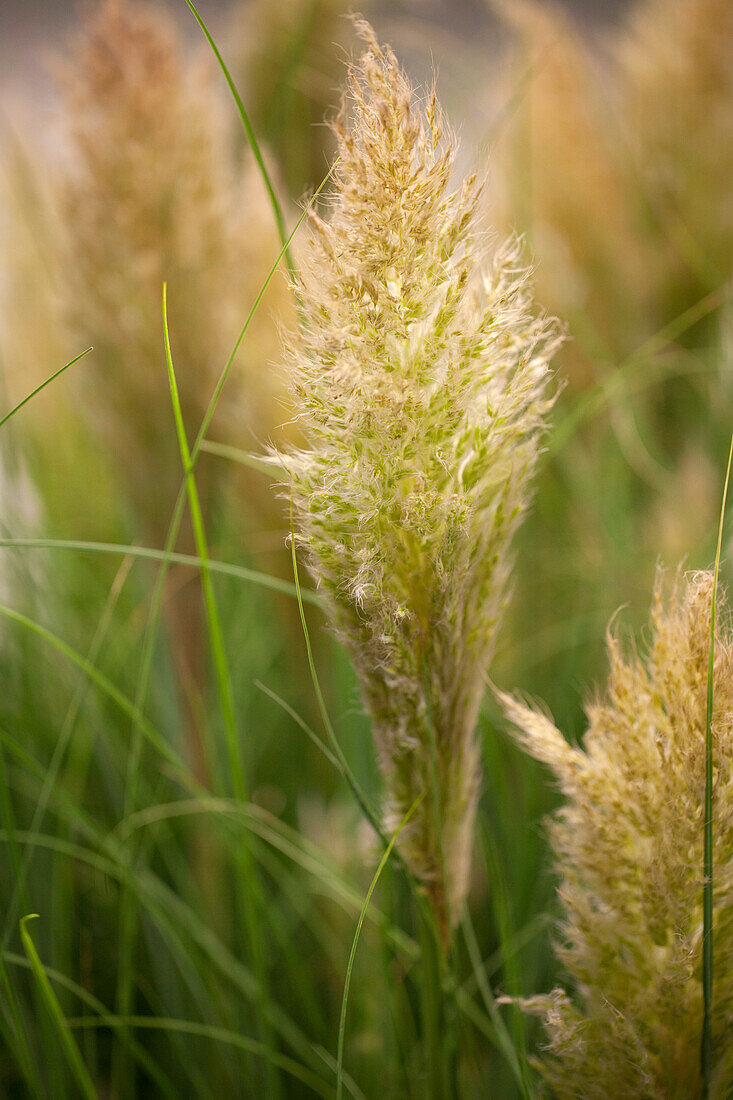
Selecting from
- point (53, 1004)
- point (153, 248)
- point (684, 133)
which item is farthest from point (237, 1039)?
point (684, 133)

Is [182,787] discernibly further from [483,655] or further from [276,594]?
[483,655]

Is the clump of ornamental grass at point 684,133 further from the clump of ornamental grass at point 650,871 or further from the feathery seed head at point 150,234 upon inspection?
the clump of ornamental grass at point 650,871

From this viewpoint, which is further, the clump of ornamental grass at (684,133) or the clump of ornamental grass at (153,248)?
the clump of ornamental grass at (684,133)

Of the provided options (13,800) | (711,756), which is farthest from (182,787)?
(711,756)

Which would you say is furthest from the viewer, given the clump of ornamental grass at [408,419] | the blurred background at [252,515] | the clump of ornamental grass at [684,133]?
the clump of ornamental grass at [684,133]

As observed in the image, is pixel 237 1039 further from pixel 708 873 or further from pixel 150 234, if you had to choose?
pixel 150 234

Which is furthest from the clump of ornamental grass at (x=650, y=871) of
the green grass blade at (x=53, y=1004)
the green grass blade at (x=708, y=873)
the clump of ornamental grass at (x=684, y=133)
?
the clump of ornamental grass at (x=684, y=133)
